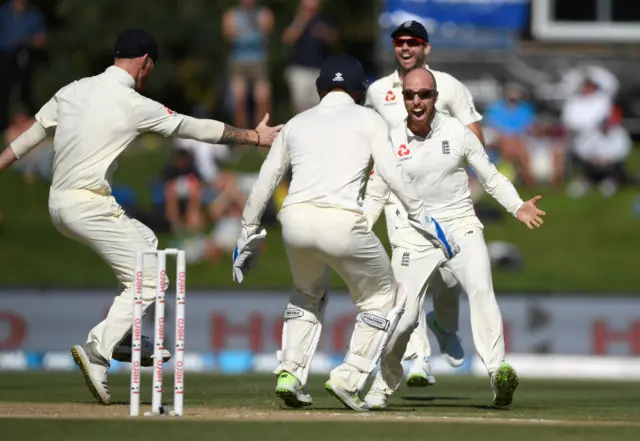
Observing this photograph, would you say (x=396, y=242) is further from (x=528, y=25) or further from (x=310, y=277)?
(x=528, y=25)

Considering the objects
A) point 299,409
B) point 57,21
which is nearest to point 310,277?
point 299,409

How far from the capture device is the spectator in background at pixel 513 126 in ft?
58.4

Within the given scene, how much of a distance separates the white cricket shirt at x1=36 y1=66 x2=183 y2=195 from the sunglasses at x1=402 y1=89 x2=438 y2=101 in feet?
4.50

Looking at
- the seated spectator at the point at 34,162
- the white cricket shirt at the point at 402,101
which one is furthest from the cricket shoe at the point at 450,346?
the seated spectator at the point at 34,162

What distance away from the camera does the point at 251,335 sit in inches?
580

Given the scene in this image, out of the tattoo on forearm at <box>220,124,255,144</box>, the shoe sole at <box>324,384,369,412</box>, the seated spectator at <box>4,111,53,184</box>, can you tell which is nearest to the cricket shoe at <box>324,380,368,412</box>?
the shoe sole at <box>324,384,369,412</box>

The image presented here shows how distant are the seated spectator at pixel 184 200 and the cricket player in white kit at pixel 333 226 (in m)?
8.64

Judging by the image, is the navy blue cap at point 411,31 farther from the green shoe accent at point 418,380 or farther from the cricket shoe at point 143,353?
the cricket shoe at point 143,353

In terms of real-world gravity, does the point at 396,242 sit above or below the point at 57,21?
below

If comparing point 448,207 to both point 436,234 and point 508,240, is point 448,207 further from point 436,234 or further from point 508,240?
point 508,240

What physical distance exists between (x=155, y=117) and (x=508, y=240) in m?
9.57

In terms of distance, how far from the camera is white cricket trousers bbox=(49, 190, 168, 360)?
8430 millimetres

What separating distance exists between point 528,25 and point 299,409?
13.1 metres

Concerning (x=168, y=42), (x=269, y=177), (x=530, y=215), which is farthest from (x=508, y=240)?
(x=168, y=42)
